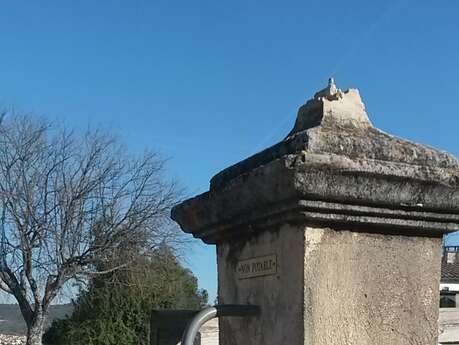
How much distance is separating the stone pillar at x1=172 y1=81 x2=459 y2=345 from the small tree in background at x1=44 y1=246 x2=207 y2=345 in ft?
53.7

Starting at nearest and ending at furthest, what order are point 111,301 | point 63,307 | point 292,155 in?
point 292,155 < point 111,301 < point 63,307

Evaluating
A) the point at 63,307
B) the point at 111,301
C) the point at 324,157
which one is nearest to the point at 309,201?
the point at 324,157

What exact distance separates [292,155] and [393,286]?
1.56 feet

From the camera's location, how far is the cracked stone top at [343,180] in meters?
1.91

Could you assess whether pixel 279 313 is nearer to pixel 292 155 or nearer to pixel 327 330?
pixel 327 330

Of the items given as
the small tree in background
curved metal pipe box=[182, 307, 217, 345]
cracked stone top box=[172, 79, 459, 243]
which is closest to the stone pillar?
cracked stone top box=[172, 79, 459, 243]

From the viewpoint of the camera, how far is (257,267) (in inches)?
84.6

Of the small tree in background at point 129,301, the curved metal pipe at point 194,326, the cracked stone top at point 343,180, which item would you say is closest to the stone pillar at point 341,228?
the cracked stone top at point 343,180

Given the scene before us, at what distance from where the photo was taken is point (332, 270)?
6.48ft

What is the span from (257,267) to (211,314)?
0.75ft

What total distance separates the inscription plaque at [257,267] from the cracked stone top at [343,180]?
0.30ft

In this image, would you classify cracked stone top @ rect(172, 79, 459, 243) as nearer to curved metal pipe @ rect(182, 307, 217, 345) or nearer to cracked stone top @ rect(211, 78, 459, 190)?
cracked stone top @ rect(211, 78, 459, 190)

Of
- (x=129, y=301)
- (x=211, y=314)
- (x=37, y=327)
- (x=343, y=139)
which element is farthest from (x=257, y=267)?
(x=37, y=327)

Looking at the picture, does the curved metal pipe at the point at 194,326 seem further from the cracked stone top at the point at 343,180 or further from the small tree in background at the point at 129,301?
the small tree in background at the point at 129,301
